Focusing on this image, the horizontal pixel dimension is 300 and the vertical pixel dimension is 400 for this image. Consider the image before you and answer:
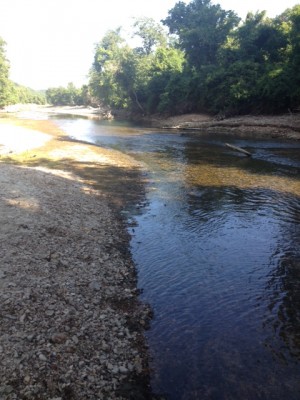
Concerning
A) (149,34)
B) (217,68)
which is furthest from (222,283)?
(149,34)

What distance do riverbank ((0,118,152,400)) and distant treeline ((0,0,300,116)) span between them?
32.7 meters

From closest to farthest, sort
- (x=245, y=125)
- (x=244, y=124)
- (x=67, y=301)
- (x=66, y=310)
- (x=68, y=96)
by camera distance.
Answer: (x=66, y=310) → (x=67, y=301) → (x=245, y=125) → (x=244, y=124) → (x=68, y=96)

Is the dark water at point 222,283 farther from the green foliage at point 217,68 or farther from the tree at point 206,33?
the tree at point 206,33

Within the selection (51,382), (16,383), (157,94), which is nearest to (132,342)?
(51,382)

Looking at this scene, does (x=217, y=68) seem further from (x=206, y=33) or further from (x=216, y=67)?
(x=206, y=33)

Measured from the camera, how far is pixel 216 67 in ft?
165

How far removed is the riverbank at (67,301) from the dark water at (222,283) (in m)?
0.57

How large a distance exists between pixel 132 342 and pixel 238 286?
3419 mm

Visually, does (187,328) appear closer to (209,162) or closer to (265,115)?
(209,162)

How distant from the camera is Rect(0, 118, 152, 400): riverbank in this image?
17.3 feet

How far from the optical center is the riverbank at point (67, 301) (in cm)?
529

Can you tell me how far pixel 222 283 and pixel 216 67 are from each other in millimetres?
47840

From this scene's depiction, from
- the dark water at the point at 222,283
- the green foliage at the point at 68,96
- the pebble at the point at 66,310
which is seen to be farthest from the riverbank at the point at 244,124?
the green foliage at the point at 68,96

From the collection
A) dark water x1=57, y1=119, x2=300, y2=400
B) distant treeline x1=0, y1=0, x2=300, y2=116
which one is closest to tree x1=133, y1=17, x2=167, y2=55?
distant treeline x1=0, y1=0, x2=300, y2=116
